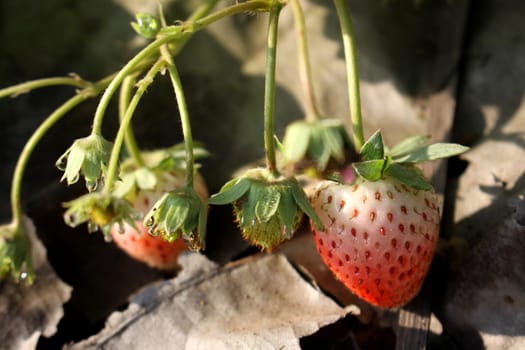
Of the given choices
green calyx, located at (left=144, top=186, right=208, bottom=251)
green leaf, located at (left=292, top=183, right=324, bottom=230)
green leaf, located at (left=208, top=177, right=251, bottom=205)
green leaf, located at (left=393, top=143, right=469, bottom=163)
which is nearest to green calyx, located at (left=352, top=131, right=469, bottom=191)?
green leaf, located at (left=393, top=143, right=469, bottom=163)

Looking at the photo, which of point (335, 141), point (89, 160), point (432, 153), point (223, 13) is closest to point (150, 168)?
point (89, 160)

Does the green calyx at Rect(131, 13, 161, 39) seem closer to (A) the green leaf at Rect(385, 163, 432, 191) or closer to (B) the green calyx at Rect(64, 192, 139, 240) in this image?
(B) the green calyx at Rect(64, 192, 139, 240)

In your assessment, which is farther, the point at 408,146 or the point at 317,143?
the point at 408,146

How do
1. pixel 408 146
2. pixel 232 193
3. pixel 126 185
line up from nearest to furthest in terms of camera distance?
pixel 232 193 < pixel 408 146 < pixel 126 185

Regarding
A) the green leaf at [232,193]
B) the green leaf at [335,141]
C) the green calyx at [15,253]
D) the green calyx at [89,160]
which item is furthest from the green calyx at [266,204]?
the green calyx at [15,253]

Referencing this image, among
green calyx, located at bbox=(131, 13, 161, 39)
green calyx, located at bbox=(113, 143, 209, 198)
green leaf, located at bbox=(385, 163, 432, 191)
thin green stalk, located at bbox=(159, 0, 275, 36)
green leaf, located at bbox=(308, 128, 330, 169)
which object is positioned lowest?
green calyx, located at bbox=(113, 143, 209, 198)

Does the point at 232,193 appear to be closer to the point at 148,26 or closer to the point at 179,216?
the point at 179,216
